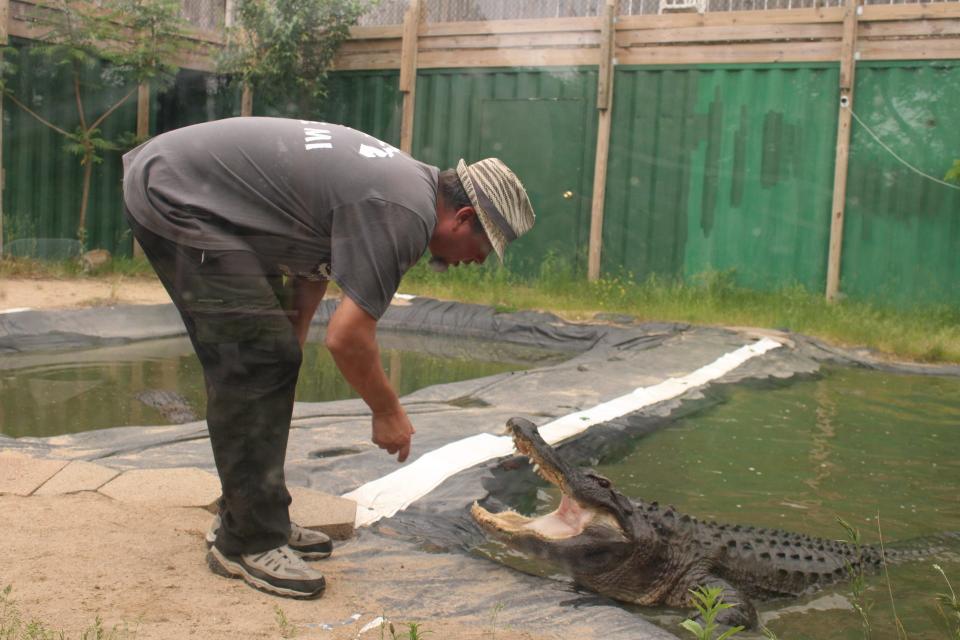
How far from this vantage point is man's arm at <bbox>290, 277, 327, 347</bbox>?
115 inches

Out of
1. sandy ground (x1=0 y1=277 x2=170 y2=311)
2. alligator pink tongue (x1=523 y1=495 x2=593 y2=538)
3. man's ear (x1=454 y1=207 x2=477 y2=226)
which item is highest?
man's ear (x1=454 y1=207 x2=477 y2=226)

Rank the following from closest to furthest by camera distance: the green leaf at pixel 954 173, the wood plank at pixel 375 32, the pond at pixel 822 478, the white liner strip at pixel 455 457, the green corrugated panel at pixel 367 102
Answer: the pond at pixel 822 478 → the white liner strip at pixel 455 457 → the green leaf at pixel 954 173 → the wood plank at pixel 375 32 → the green corrugated panel at pixel 367 102

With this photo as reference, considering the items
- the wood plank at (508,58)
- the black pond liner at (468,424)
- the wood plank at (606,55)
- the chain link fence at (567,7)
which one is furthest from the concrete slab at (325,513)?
the chain link fence at (567,7)

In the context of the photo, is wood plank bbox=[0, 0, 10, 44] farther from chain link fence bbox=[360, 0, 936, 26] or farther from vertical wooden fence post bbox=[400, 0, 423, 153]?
chain link fence bbox=[360, 0, 936, 26]

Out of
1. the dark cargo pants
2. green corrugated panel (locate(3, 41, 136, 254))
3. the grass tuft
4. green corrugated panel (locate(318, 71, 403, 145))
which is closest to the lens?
the dark cargo pants

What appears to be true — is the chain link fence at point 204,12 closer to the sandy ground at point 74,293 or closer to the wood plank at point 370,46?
the wood plank at point 370,46

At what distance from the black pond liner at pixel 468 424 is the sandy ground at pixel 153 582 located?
0.10 metres

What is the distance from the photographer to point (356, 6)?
11406mm

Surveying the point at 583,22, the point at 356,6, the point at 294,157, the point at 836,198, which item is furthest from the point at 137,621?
the point at 356,6

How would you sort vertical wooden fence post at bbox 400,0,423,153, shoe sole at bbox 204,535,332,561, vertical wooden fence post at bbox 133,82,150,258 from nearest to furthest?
shoe sole at bbox 204,535,332,561, vertical wooden fence post at bbox 400,0,423,153, vertical wooden fence post at bbox 133,82,150,258

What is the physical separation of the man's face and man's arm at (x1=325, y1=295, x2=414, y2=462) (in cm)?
32

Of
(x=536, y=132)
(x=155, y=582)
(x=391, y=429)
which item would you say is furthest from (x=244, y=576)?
(x=536, y=132)

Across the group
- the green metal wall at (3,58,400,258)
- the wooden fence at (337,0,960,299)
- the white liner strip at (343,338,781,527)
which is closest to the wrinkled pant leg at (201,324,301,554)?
the white liner strip at (343,338,781,527)

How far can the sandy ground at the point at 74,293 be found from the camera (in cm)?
816
